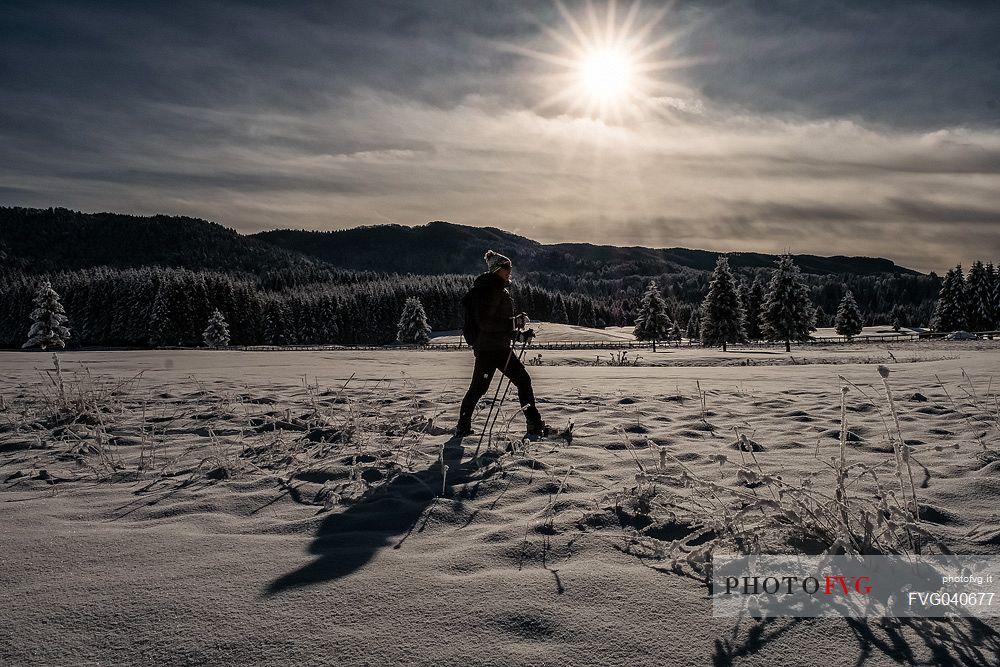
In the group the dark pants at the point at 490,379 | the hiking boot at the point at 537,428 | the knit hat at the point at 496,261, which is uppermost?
→ the knit hat at the point at 496,261

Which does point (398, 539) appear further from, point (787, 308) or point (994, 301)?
point (994, 301)

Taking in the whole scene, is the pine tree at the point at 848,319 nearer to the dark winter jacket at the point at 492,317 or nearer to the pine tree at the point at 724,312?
the pine tree at the point at 724,312

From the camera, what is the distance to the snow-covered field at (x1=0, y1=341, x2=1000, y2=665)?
1.80m

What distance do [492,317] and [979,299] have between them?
2951 inches

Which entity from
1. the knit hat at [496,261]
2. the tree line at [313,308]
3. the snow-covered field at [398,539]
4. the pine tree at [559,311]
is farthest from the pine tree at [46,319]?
the pine tree at [559,311]

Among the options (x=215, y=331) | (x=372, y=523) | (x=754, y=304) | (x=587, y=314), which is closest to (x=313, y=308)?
(x=215, y=331)

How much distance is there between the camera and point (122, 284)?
260 feet

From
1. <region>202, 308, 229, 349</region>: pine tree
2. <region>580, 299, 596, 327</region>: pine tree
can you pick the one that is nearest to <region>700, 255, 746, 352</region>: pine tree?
<region>202, 308, 229, 349</region>: pine tree

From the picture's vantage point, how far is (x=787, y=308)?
1836 inches

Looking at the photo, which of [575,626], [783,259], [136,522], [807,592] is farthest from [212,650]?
[783,259]

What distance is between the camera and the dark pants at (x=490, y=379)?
5.35 m

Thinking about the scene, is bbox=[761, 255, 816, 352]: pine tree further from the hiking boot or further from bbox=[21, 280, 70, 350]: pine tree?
bbox=[21, 280, 70, 350]: pine tree

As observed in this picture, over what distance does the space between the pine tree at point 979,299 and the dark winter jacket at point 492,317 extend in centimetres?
7407

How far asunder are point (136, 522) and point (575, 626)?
2.57 meters
